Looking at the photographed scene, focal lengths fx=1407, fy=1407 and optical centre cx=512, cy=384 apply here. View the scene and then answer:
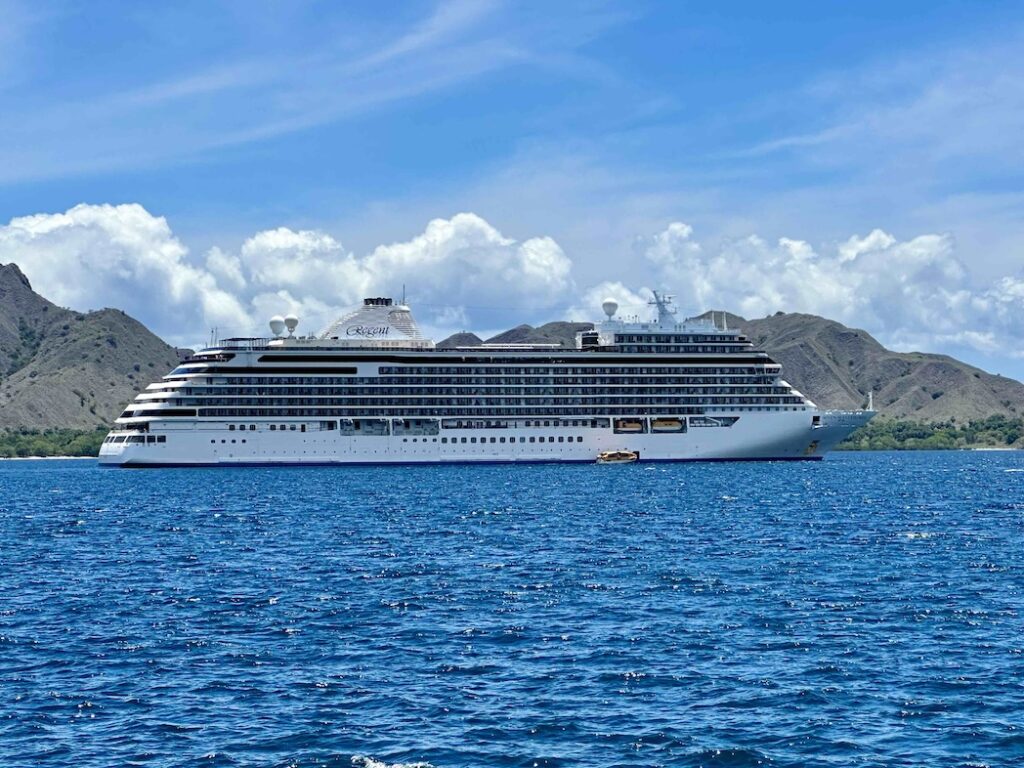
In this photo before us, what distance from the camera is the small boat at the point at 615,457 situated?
15662cm

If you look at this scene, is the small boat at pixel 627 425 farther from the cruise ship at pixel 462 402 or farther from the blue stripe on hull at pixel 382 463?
the blue stripe on hull at pixel 382 463

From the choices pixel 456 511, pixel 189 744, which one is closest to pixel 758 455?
pixel 456 511

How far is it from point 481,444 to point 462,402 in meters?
5.26

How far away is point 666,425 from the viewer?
162 m

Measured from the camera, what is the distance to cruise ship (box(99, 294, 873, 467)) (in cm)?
14950

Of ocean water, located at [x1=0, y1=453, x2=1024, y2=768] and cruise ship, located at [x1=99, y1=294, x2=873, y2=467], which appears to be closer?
ocean water, located at [x1=0, y1=453, x2=1024, y2=768]

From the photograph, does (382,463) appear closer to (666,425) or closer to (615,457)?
(615,457)

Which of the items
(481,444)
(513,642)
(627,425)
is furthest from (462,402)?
(513,642)

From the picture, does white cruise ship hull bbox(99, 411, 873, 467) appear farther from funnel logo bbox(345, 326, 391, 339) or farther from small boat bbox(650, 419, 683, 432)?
funnel logo bbox(345, 326, 391, 339)

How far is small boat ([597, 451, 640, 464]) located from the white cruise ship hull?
877mm

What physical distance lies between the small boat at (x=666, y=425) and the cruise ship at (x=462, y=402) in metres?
0.16

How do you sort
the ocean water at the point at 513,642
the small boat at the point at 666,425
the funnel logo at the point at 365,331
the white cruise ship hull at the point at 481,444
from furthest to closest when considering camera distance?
1. the funnel logo at the point at 365,331
2. the small boat at the point at 666,425
3. the white cruise ship hull at the point at 481,444
4. the ocean water at the point at 513,642

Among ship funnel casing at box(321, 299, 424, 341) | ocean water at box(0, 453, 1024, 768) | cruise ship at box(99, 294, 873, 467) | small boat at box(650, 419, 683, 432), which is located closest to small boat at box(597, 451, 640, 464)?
cruise ship at box(99, 294, 873, 467)

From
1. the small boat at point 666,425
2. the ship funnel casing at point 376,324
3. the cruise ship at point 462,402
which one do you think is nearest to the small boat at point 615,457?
the cruise ship at point 462,402
